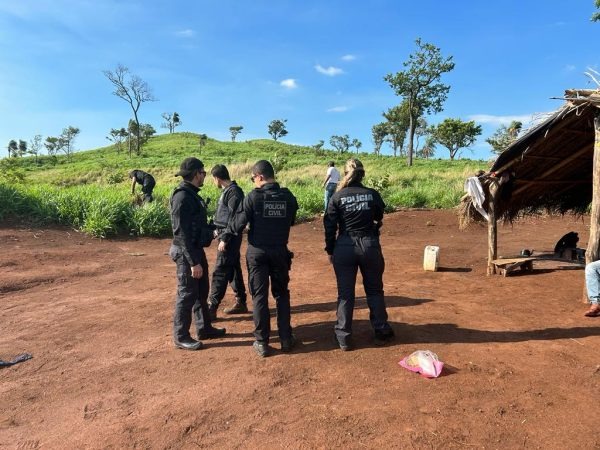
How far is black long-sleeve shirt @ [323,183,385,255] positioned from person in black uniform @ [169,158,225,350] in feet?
3.96

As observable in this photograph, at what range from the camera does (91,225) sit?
11297 millimetres

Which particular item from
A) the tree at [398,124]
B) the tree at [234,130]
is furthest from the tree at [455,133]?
the tree at [234,130]

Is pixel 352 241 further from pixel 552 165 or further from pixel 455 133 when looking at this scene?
pixel 455 133

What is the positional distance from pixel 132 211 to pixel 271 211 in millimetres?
9070

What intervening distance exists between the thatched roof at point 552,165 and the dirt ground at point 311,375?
1.83 metres

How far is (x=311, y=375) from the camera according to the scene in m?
3.81

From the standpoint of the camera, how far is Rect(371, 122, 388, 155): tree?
56.2 meters

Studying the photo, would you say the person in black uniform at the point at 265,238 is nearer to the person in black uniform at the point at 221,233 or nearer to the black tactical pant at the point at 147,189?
the person in black uniform at the point at 221,233

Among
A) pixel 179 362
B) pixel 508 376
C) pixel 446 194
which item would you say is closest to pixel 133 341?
pixel 179 362

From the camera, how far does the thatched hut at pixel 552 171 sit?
18.6 feet

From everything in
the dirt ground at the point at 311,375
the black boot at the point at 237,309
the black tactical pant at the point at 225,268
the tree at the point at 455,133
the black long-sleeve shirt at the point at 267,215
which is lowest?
the dirt ground at the point at 311,375

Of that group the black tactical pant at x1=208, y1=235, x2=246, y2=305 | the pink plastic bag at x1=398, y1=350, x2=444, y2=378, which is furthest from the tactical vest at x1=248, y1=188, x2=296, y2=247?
the pink plastic bag at x1=398, y1=350, x2=444, y2=378

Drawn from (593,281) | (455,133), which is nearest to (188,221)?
(593,281)

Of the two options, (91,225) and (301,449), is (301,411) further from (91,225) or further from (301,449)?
(91,225)
